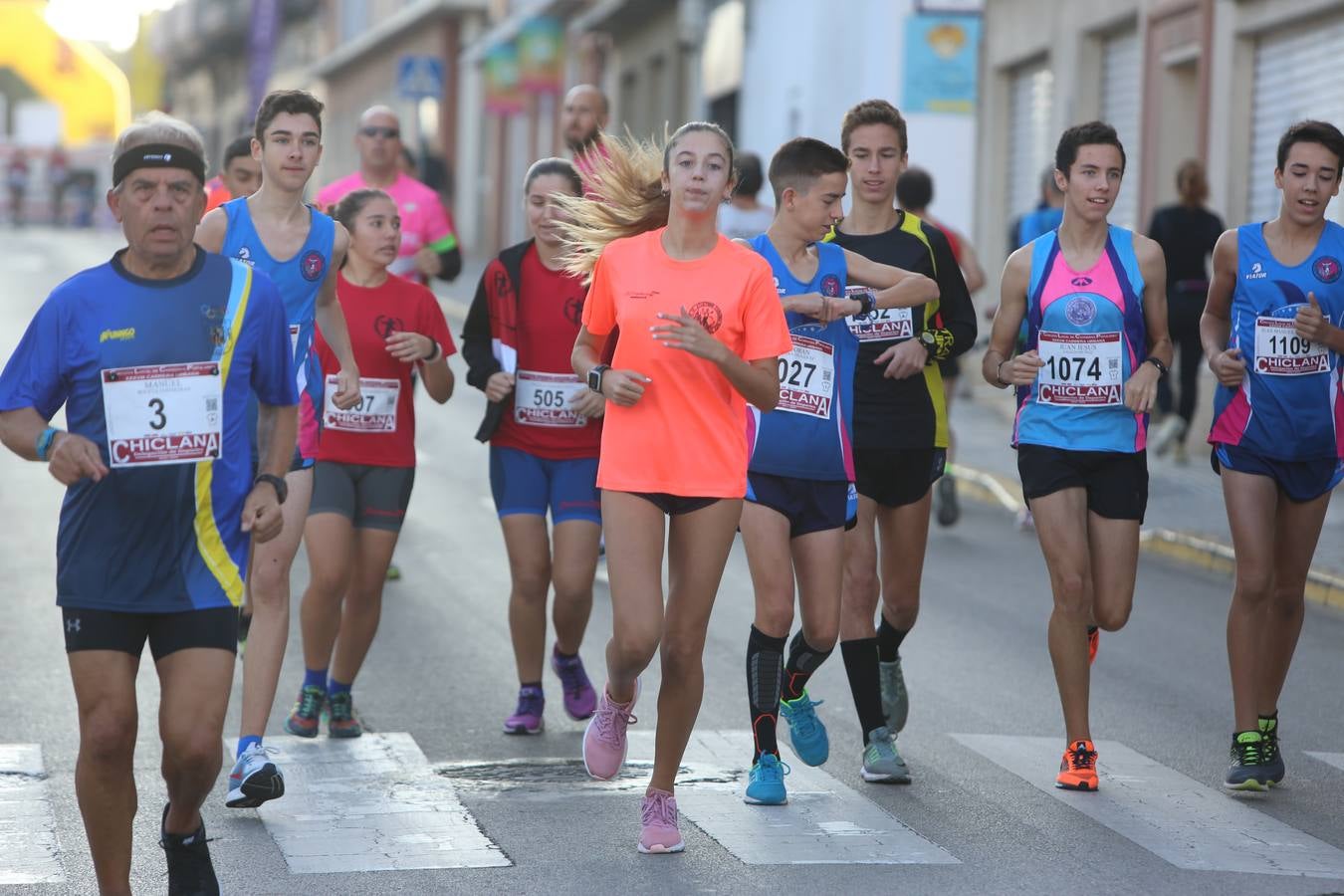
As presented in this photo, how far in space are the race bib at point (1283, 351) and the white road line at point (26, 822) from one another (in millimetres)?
4095

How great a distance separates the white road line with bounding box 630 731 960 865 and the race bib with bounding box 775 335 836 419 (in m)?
1.19

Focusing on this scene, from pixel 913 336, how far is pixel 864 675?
1.12 meters

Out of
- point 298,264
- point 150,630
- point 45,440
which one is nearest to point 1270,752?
point 298,264

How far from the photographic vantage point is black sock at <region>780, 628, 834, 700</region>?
721 centimetres

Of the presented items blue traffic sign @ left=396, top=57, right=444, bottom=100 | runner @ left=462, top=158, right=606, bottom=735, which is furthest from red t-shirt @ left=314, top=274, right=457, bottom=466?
blue traffic sign @ left=396, top=57, right=444, bottom=100

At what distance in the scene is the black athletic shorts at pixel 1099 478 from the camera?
738 centimetres

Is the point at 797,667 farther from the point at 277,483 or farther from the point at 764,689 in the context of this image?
the point at 277,483

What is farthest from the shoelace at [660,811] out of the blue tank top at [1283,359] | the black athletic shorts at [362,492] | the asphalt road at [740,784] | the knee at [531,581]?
the blue tank top at [1283,359]

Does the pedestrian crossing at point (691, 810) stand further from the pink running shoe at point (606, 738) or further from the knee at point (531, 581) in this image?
the knee at point (531, 581)

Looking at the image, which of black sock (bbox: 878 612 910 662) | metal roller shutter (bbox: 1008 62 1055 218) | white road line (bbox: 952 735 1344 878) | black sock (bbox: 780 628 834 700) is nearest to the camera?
white road line (bbox: 952 735 1344 878)

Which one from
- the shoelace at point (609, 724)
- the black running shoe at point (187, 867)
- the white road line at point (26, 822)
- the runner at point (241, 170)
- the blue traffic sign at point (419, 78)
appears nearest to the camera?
the black running shoe at point (187, 867)

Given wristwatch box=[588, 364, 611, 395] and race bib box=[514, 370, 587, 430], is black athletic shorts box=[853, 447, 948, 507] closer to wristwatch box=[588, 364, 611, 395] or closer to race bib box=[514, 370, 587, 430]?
race bib box=[514, 370, 587, 430]

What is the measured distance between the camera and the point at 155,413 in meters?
5.29

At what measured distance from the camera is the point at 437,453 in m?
17.7
